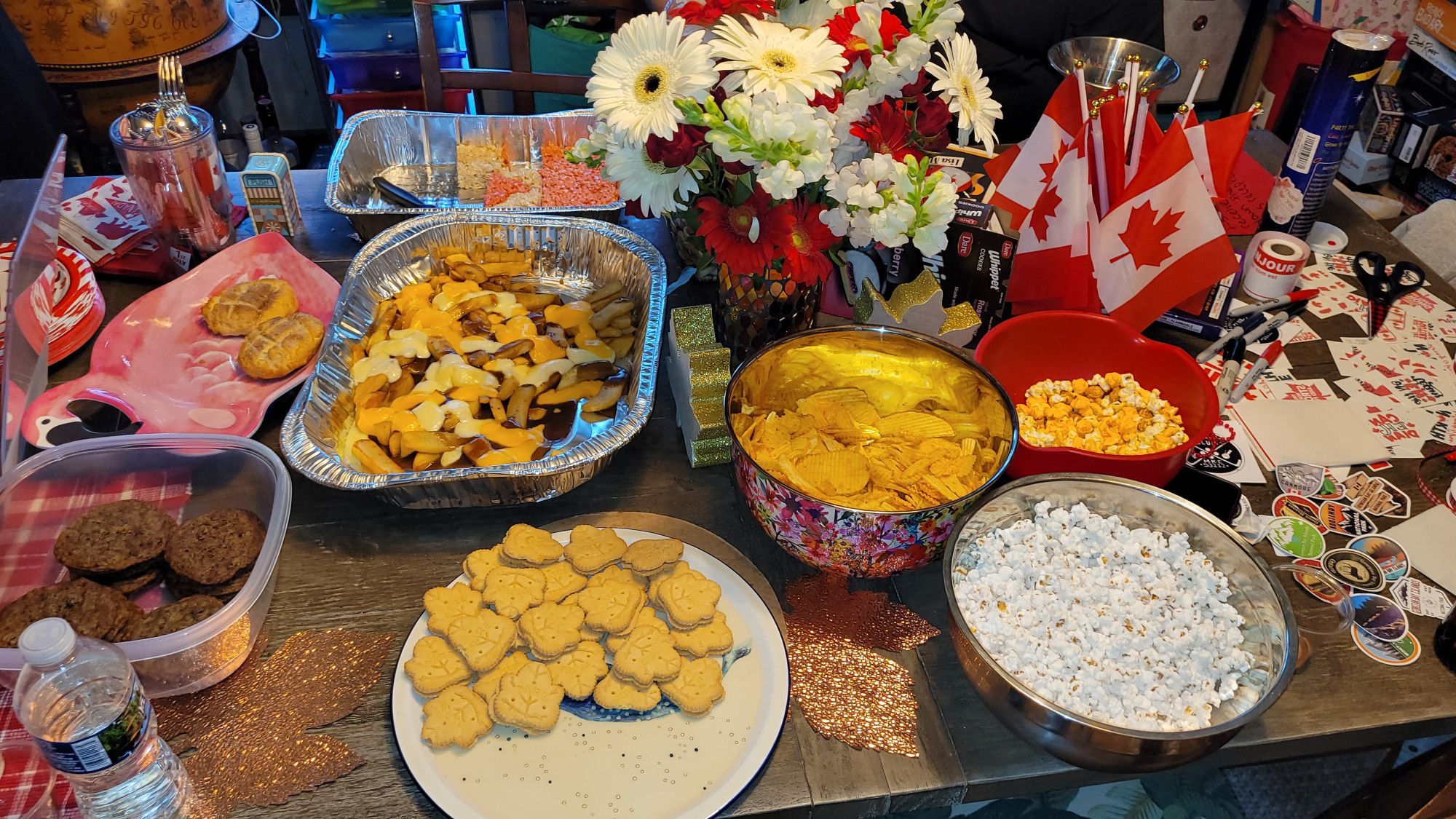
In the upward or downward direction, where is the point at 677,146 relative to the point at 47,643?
upward

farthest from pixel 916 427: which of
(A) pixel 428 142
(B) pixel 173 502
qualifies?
(A) pixel 428 142

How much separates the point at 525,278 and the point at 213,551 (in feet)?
2.53

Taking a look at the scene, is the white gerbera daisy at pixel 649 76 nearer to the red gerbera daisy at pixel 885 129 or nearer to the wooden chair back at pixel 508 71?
the red gerbera daisy at pixel 885 129

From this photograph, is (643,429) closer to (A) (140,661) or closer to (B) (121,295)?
(A) (140,661)

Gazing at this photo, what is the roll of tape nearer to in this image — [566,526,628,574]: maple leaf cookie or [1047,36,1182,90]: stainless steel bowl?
[1047,36,1182,90]: stainless steel bowl

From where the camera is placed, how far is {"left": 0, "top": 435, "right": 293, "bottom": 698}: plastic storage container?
1.08m

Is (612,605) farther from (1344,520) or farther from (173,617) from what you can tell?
(1344,520)

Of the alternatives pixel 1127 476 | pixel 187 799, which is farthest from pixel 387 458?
pixel 1127 476

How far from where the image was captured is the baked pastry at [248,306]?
1594mm

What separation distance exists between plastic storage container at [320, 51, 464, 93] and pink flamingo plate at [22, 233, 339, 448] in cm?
211

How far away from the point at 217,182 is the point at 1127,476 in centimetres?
163

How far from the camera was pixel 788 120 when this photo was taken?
→ 1026 millimetres

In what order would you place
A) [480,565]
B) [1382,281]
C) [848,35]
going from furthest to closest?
1. [1382,281]
2. [480,565]
3. [848,35]

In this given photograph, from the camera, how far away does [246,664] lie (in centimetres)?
116
